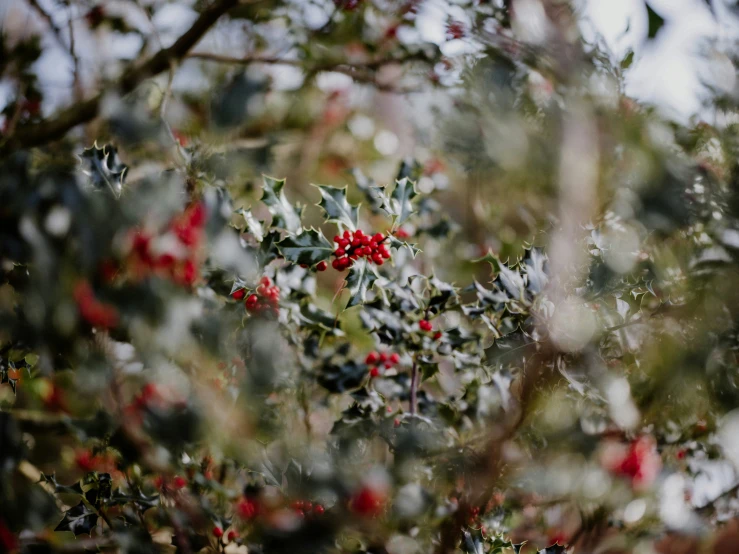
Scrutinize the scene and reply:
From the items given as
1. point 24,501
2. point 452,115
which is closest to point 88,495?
point 24,501

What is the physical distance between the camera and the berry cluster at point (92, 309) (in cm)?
57

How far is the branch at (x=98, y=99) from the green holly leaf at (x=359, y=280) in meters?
0.80

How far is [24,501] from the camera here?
2.10 feet

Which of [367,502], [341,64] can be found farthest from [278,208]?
[341,64]

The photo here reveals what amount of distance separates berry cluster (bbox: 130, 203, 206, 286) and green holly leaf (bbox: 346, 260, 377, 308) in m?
0.21

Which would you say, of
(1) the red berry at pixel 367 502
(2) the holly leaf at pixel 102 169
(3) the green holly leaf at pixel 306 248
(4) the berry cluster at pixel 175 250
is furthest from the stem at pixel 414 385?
(2) the holly leaf at pixel 102 169

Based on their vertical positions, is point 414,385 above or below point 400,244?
below

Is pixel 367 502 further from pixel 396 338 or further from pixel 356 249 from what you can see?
pixel 356 249

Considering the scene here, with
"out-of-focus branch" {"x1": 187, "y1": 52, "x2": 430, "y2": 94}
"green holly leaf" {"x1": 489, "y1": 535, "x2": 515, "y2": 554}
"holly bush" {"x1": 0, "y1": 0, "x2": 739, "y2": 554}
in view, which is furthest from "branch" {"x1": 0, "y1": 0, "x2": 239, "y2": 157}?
"green holly leaf" {"x1": 489, "y1": 535, "x2": 515, "y2": 554}

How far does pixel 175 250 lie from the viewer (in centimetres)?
89

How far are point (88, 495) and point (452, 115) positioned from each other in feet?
3.57

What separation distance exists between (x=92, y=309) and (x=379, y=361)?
0.51 meters

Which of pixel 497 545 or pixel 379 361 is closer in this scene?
pixel 497 545

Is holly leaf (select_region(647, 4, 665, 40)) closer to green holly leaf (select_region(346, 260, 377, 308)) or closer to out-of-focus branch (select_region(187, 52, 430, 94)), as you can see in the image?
green holly leaf (select_region(346, 260, 377, 308))
